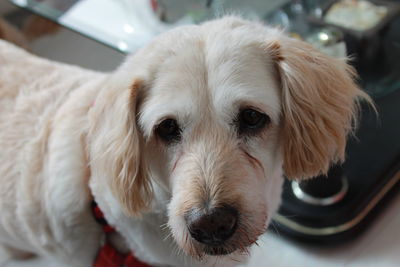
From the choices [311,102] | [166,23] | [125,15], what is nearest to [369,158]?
[311,102]

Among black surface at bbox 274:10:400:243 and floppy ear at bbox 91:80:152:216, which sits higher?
floppy ear at bbox 91:80:152:216

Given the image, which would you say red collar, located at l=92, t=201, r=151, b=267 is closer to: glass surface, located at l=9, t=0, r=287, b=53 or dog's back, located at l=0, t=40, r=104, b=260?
dog's back, located at l=0, t=40, r=104, b=260

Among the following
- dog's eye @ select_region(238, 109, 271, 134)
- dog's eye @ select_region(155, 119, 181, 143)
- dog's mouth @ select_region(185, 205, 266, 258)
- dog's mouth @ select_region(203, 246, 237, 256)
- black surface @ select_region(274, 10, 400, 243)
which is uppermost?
dog's eye @ select_region(238, 109, 271, 134)

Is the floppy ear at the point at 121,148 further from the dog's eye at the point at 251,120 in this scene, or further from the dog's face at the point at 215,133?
the dog's eye at the point at 251,120

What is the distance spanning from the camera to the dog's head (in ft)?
2.44

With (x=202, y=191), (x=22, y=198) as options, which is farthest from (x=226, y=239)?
(x=22, y=198)

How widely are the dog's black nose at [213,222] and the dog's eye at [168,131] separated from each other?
15cm

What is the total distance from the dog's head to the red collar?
0.16 metres

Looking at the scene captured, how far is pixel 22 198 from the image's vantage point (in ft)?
3.43

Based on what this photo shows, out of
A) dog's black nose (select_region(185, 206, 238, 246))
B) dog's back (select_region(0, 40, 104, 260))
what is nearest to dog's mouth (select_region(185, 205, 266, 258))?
dog's black nose (select_region(185, 206, 238, 246))

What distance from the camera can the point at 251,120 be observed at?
78 cm

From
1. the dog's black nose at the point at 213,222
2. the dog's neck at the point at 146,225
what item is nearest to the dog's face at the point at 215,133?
the dog's black nose at the point at 213,222

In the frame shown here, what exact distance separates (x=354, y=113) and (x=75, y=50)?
146 centimetres

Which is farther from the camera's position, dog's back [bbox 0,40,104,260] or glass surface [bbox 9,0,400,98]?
glass surface [bbox 9,0,400,98]
